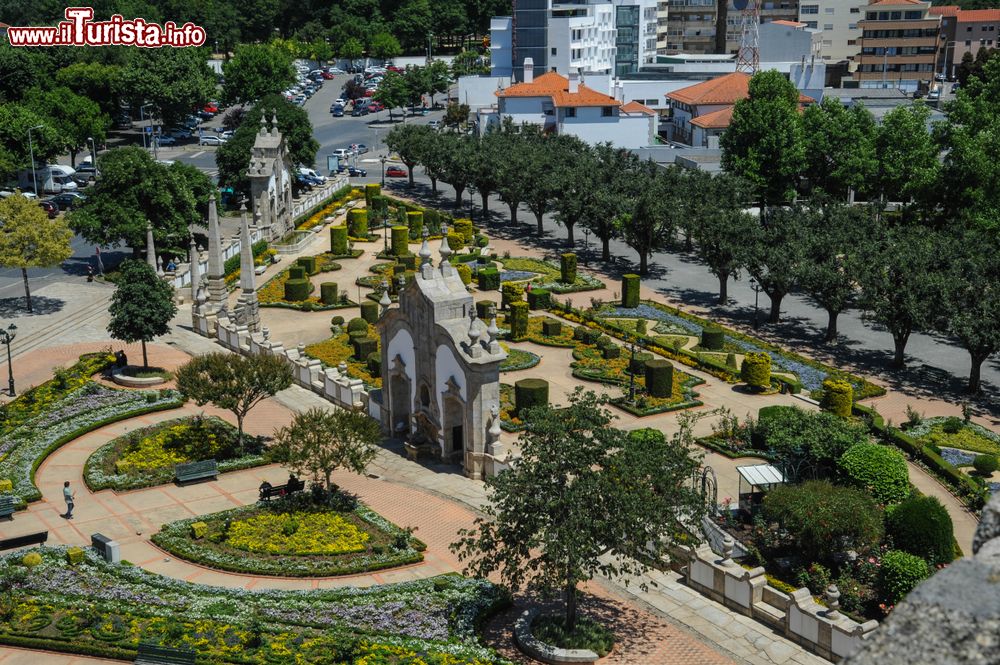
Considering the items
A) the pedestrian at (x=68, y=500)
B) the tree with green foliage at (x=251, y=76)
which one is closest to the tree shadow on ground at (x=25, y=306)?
the pedestrian at (x=68, y=500)

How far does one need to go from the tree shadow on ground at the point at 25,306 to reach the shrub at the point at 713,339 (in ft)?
130

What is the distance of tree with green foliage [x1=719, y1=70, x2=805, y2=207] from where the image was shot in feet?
328

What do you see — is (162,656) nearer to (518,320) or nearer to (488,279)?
(518,320)

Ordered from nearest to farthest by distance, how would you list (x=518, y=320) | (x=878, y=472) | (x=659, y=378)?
(x=878, y=472)
(x=659, y=378)
(x=518, y=320)

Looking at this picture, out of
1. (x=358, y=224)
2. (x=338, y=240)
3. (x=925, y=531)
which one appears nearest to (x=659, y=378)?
(x=925, y=531)

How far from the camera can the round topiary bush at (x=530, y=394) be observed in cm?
5591

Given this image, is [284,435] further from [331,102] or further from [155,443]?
[331,102]

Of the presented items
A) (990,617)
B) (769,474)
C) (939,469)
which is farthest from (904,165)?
(990,617)

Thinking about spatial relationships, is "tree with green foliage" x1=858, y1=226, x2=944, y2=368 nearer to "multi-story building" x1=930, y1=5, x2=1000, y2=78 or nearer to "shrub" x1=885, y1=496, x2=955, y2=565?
"shrub" x1=885, y1=496, x2=955, y2=565

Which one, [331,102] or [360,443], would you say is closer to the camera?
[360,443]

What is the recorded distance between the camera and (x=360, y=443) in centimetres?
4475

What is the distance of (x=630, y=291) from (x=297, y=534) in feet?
123

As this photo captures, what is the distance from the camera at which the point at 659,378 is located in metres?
58.4

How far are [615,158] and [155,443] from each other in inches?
2311
